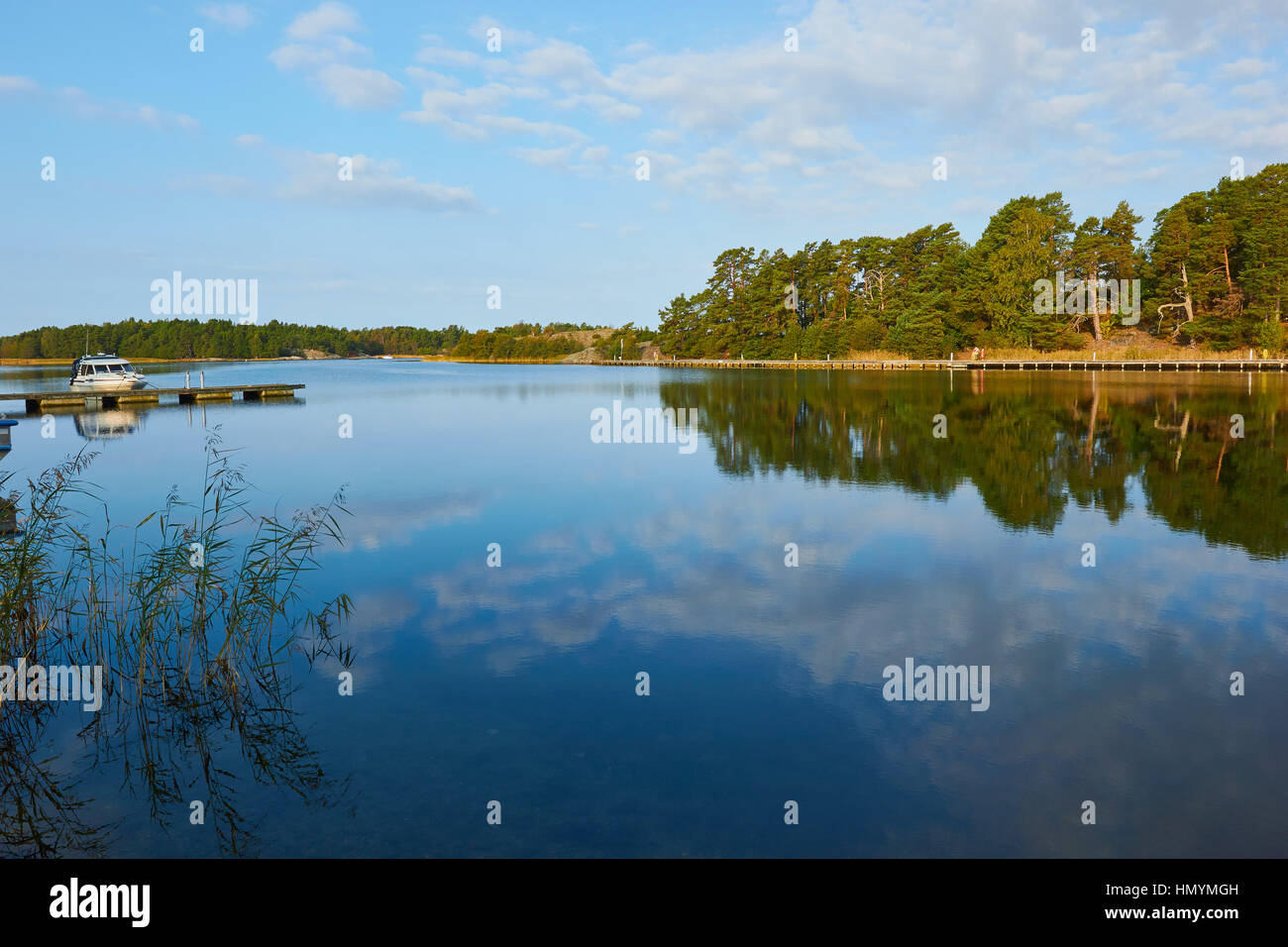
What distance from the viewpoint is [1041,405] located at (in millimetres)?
32438

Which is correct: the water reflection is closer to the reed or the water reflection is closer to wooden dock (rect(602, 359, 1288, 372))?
the reed

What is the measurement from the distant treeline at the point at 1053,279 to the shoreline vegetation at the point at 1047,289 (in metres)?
0.13

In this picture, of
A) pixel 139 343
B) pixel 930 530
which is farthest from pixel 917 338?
pixel 139 343

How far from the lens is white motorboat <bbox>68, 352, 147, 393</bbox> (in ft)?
140

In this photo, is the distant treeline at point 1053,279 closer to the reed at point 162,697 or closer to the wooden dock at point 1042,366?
the wooden dock at point 1042,366

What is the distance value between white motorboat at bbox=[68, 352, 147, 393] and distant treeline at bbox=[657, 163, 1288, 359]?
6046 cm

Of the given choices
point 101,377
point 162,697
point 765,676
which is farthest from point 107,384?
point 765,676

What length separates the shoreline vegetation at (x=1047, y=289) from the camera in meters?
63.9

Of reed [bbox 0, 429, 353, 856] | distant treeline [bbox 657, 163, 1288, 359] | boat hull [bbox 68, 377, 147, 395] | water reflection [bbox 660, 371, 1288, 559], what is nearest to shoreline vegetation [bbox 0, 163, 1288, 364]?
distant treeline [bbox 657, 163, 1288, 359]

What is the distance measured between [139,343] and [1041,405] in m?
201

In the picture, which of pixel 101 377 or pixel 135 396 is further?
pixel 101 377

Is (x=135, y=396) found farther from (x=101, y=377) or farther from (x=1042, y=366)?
(x=1042, y=366)

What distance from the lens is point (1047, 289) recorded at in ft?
225

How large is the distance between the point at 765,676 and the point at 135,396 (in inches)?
1743
